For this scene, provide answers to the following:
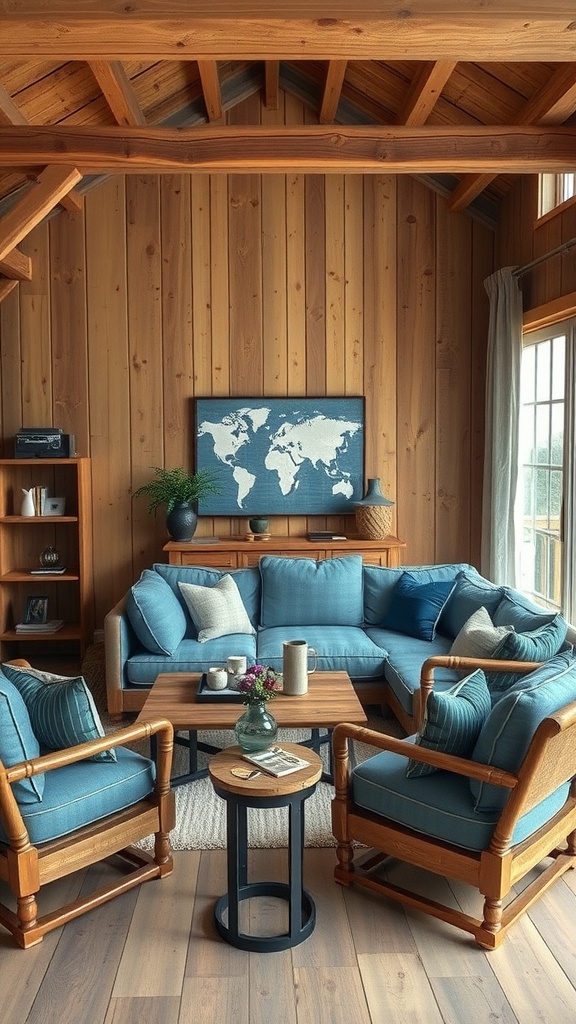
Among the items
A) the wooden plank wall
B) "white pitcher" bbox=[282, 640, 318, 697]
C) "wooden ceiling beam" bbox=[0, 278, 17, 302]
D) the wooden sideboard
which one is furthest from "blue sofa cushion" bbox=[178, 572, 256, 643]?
"wooden ceiling beam" bbox=[0, 278, 17, 302]

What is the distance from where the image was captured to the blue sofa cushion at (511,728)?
8.33ft

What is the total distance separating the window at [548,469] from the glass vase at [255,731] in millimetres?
2358

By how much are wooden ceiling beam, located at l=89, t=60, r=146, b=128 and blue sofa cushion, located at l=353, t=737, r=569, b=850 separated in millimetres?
3286

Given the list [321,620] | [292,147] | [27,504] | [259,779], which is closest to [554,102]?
[292,147]

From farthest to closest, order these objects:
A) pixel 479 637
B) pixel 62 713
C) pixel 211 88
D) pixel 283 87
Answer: pixel 283 87, pixel 211 88, pixel 479 637, pixel 62 713

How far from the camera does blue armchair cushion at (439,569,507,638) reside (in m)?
4.43

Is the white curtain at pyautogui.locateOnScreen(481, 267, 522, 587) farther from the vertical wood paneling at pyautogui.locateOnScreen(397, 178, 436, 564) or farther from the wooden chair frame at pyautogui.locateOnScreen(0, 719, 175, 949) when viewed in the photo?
the wooden chair frame at pyautogui.locateOnScreen(0, 719, 175, 949)

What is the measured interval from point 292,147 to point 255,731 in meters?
2.93

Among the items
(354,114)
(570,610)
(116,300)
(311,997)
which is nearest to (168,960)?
(311,997)

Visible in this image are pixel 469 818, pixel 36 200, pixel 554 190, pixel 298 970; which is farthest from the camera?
pixel 554 190

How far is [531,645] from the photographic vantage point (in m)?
3.55

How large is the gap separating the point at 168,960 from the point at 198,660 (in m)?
2.01

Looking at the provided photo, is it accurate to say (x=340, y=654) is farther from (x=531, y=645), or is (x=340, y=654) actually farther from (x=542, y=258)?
(x=542, y=258)

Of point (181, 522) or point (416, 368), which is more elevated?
point (416, 368)
